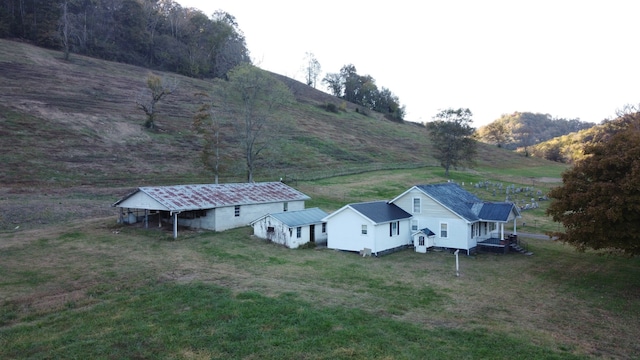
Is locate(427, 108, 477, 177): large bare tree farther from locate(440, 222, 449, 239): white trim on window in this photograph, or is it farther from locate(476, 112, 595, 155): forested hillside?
locate(476, 112, 595, 155): forested hillside

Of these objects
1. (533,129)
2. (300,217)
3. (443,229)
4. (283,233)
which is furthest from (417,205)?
(533,129)

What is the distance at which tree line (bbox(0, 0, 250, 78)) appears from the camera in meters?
85.7

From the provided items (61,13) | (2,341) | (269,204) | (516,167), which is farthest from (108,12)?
(2,341)

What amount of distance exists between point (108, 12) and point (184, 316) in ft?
341

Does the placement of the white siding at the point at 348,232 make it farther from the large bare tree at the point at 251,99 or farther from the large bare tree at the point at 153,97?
the large bare tree at the point at 153,97

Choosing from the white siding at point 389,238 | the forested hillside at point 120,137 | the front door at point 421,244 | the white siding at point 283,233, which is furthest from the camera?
the forested hillside at point 120,137

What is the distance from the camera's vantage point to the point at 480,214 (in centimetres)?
3106

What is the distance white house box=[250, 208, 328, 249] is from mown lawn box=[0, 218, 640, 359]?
5.55 ft

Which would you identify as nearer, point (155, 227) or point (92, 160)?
point (155, 227)

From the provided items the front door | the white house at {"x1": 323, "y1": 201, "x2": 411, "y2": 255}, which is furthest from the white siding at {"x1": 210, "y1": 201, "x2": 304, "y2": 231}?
the front door

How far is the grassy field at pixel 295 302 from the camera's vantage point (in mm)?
12602

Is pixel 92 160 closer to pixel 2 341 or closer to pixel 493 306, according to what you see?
pixel 2 341

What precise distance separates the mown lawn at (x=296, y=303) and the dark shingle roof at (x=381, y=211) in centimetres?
279

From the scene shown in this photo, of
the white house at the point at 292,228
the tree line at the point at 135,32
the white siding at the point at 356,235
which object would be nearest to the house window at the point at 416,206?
the white siding at the point at 356,235
